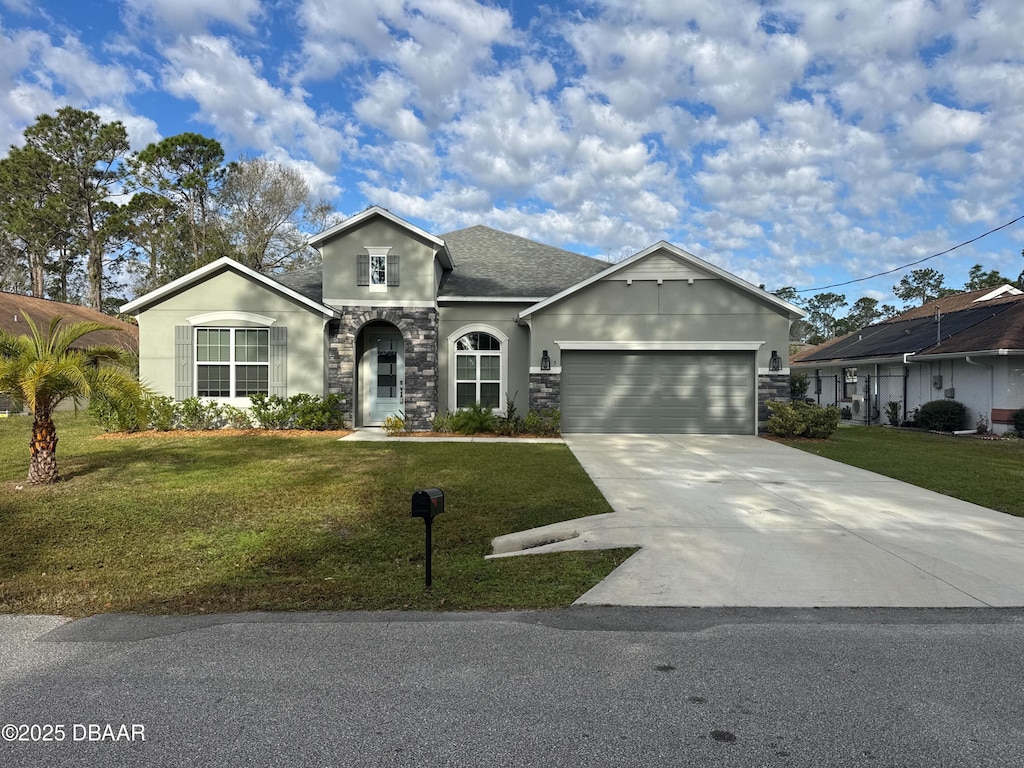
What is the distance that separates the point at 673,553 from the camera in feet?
19.5

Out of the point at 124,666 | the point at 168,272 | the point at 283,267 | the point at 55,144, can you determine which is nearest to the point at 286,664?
the point at 124,666

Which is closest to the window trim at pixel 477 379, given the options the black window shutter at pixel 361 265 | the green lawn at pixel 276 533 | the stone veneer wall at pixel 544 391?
the stone veneer wall at pixel 544 391

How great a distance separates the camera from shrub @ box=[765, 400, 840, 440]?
1519cm

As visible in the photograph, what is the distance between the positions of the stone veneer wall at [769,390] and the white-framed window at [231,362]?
1256 cm

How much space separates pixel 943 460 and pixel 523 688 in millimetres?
12238

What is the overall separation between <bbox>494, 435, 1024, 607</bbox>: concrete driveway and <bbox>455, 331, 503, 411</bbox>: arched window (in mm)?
7154

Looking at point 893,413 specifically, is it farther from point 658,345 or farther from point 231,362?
point 231,362

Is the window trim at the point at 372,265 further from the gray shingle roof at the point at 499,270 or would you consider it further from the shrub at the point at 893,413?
the shrub at the point at 893,413

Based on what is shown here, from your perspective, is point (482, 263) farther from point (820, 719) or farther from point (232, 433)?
point (820, 719)

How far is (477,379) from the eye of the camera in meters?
17.1

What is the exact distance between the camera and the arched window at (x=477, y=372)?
17.1 metres

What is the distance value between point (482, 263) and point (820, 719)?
58.3ft

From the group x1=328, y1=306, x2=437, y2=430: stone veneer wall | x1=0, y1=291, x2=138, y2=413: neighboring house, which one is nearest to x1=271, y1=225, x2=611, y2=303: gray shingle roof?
x1=328, y1=306, x2=437, y2=430: stone veneer wall

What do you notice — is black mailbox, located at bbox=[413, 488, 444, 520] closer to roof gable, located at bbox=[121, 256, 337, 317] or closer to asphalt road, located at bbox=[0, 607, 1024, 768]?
asphalt road, located at bbox=[0, 607, 1024, 768]
